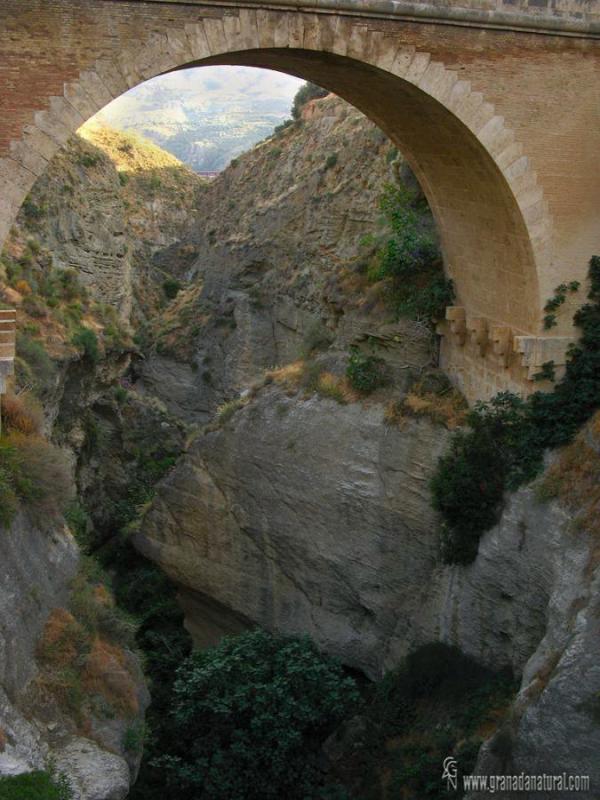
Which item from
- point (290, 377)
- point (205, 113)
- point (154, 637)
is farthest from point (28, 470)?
point (205, 113)

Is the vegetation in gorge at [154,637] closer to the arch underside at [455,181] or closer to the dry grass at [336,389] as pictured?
Answer: the dry grass at [336,389]

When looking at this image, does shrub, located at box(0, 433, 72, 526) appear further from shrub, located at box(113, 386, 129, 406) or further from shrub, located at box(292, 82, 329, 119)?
shrub, located at box(292, 82, 329, 119)

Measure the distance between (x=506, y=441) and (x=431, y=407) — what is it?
1575 millimetres

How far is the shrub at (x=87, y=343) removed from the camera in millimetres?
19877

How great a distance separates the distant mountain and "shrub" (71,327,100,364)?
54.6 meters

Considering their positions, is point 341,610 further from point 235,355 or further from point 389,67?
point 235,355

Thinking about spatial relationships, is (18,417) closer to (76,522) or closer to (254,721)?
(76,522)

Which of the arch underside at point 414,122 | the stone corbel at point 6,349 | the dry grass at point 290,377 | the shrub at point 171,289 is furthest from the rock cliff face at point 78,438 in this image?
the arch underside at point 414,122

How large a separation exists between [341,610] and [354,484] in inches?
80.3

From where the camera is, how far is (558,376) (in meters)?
13.2

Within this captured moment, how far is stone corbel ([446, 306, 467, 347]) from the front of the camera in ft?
48.3

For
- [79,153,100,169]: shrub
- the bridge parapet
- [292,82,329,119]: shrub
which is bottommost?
the bridge parapet

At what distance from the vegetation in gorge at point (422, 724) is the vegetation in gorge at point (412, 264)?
5.09 metres

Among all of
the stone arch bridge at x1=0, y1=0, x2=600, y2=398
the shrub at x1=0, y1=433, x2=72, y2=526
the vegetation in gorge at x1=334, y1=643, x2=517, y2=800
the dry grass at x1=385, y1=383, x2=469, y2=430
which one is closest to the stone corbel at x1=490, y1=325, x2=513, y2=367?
the stone arch bridge at x1=0, y1=0, x2=600, y2=398
